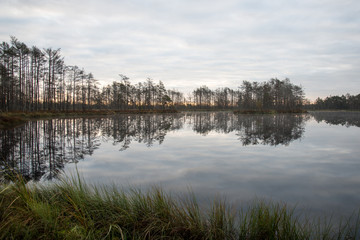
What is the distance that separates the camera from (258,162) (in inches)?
324

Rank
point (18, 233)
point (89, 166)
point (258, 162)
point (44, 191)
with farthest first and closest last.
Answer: point (258, 162), point (89, 166), point (44, 191), point (18, 233)

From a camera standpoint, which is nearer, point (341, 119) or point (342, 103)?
point (341, 119)

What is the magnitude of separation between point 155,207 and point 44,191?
2.56 meters

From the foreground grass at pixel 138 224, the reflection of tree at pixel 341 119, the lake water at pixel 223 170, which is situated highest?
the reflection of tree at pixel 341 119

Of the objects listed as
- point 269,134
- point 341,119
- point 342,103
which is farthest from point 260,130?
point 342,103

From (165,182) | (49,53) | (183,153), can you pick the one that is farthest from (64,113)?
(165,182)

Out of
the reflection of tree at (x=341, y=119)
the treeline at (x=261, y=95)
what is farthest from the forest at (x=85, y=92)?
the reflection of tree at (x=341, y=119)

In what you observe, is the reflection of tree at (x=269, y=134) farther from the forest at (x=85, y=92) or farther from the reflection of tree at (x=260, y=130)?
the forest at (x=85, y=92)

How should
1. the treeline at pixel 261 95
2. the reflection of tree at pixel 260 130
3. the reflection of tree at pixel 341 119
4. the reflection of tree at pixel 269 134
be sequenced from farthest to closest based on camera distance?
1. the treeline at pixel 261 95
2. the reflection of tree at pixel 341 119
3. the reflection of tree at pixel 260 130
4. the reflection of tree at pixel 269 134

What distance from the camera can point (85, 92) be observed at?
82625mm

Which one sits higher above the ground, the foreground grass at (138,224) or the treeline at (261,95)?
the treeline at (261,95)

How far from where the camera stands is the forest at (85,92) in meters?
Result: 40.9

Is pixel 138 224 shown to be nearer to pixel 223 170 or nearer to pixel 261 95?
pixel 223 170

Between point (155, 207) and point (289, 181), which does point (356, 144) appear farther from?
point (155, 207)
